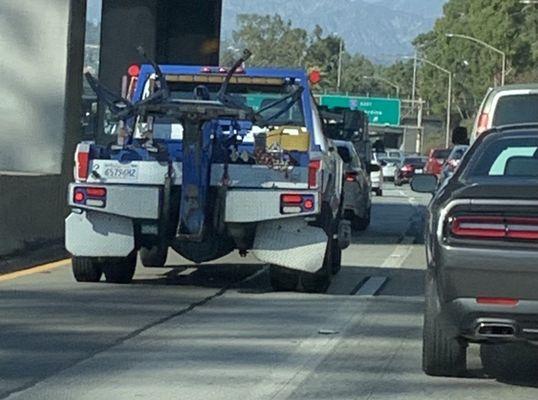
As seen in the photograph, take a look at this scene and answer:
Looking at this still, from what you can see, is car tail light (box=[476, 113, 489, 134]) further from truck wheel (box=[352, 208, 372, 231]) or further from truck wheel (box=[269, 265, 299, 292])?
truck wheel (box=[352, 208, 372, 231])

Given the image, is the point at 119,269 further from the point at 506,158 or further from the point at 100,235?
the point at 506,158

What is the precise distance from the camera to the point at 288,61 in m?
109

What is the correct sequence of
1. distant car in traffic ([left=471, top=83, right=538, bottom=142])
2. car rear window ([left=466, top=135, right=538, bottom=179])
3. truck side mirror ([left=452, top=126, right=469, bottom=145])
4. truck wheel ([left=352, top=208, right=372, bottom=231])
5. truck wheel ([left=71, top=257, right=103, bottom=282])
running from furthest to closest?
truck wheel ([left=352, top=208, right=372, bottom=231]) → truck side mirror ([left=452, top=126, right=469, bottom=145]) → distant car in traffic ([left=471, top=83, right=538, bottom=142]) → truck wheel ([left=71, top=257, right=103, bottom=282]) → car rear window ([left=466, top=135, right=538, bottom=179])

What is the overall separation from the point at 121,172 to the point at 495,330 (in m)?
5.70

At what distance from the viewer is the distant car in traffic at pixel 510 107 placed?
18375 mm

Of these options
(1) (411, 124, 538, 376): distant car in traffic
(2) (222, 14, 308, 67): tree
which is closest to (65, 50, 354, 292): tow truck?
(1) (411, 124, 538, 376): distant car in traffic

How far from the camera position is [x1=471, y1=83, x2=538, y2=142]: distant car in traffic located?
1838 cm

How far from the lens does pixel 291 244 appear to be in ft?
44.5

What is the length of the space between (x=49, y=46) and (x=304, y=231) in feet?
26.0

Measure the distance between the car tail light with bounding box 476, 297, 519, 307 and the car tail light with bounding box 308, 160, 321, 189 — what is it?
504cm

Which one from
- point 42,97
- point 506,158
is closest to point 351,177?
point 42,97

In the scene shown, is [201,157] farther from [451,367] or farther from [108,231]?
[451,367]

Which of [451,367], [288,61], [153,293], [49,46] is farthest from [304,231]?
[288,61]

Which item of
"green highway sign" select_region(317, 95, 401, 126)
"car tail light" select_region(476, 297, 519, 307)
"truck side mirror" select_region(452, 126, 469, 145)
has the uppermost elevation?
"green highway sign" select_region(317, 95, 401, 126)
